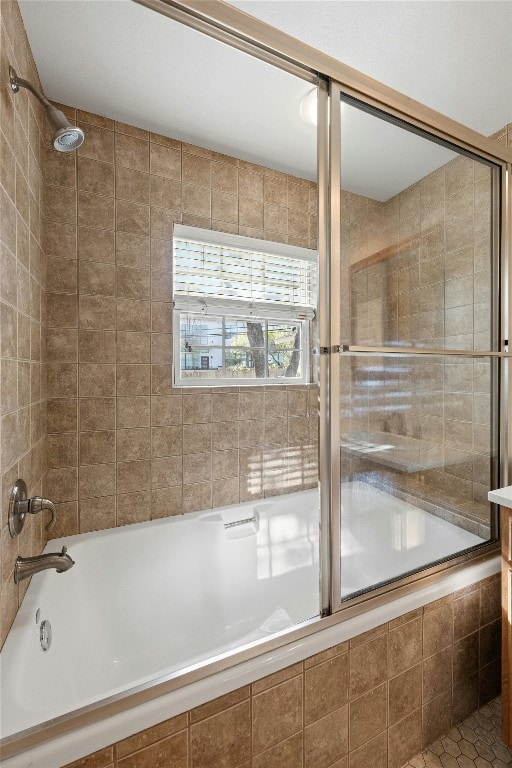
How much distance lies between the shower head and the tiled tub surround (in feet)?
5.20

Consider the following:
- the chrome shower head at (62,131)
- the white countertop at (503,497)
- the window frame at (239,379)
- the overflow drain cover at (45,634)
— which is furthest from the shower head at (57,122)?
the white countertop at (503,497)

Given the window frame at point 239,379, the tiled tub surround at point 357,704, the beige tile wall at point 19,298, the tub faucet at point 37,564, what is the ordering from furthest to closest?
1. the window frame at point 239,379
2. the tub faucet at point 37,564
3. the beige tile wall at point 19,298
4. the tiled tub surround at point 357,704

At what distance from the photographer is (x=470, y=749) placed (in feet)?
4.22

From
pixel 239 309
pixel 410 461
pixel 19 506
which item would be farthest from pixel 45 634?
pixel 239 309

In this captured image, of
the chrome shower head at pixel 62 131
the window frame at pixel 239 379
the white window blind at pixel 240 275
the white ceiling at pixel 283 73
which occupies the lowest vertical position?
the window frame at pixel 239 379

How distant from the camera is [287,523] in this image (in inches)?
86.4

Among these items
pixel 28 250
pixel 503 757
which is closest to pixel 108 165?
pixel 28 250

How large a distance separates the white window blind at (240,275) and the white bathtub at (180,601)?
3.86 ft

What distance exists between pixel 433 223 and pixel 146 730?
69.7 inches

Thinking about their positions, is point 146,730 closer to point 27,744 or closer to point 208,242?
point 27,744

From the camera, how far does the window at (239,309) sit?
207cm

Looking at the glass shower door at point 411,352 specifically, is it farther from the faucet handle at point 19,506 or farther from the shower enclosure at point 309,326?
the faucet handle at point 19,506

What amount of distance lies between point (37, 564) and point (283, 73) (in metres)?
2.04

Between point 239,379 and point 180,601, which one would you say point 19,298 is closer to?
point 239,379
